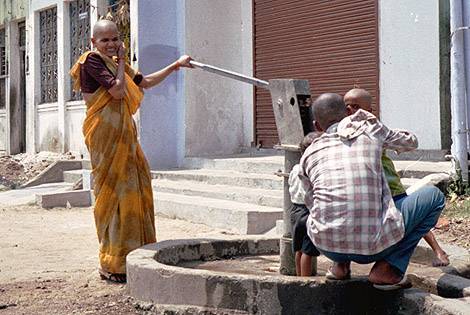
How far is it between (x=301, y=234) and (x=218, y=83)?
6.98 meters

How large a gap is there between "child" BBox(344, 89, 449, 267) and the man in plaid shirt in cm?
29

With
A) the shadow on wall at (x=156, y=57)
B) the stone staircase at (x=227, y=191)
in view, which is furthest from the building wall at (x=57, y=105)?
the stone staircase at (x=227, y=191)

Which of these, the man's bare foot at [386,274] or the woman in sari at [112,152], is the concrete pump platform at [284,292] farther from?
the woman in sari at [112,152]

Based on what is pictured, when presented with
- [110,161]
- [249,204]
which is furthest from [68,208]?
[110,161]

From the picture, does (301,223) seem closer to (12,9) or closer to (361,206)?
(361,206)

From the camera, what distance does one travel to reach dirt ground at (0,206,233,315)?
13.6ft

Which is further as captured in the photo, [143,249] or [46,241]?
[46,241]

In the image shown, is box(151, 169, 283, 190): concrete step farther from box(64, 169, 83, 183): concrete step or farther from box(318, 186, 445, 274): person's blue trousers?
box(318, 186, 445, 274): person's blue trousers

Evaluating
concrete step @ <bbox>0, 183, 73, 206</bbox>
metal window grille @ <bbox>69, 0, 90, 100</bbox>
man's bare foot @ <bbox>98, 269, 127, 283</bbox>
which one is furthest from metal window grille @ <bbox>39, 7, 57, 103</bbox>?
man's bare foot @ <bbox>98, 269, 127, 283</bbox>

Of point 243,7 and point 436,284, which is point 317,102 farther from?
point 243,7

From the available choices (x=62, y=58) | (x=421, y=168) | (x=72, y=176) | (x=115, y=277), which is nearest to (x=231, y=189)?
(x=421, y=168)

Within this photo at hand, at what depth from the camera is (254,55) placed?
33.4 ft

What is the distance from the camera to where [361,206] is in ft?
10.3

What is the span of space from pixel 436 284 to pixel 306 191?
2.45ft
